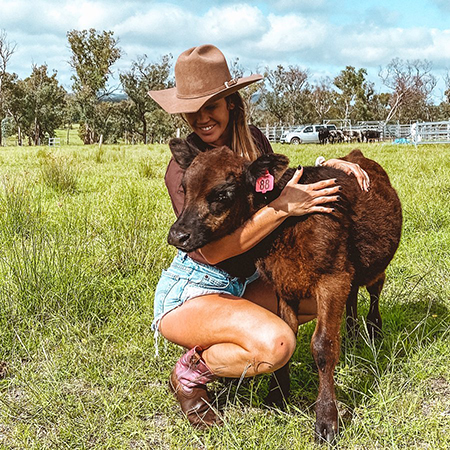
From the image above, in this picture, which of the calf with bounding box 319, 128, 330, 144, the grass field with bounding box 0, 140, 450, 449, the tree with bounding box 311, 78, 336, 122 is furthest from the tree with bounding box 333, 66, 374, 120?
the grass field with bounding box 0, 140, 450, 449

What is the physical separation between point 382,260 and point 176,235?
145 cm

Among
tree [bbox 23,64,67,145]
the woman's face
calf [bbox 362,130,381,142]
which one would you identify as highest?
tree [bbox 23,64,67,145]

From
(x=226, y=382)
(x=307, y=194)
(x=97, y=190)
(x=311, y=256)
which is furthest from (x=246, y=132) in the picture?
(x=97, y=190)

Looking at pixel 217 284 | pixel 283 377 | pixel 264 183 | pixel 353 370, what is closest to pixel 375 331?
pixel 353 370

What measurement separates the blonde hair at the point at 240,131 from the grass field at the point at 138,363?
59.3 inches

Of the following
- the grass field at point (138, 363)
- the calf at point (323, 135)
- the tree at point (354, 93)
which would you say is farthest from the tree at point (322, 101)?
the grass field at point (138, 363)

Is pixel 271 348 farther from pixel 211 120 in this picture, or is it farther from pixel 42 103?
pixel 42 103

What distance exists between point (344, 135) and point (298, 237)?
44055 millimetres

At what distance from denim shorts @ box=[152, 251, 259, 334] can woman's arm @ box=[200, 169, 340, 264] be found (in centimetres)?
25

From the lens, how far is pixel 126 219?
5348 millimetres

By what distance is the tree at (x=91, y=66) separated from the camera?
202 ft

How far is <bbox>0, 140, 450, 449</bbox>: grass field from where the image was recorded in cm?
286

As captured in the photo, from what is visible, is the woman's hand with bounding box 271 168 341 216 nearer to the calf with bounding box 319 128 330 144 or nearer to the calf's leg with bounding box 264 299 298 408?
the calf's leg with bounding box 264 299 298 408

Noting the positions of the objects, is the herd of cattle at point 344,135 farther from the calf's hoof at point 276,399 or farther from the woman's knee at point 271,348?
the woman's knee at point 271,348
